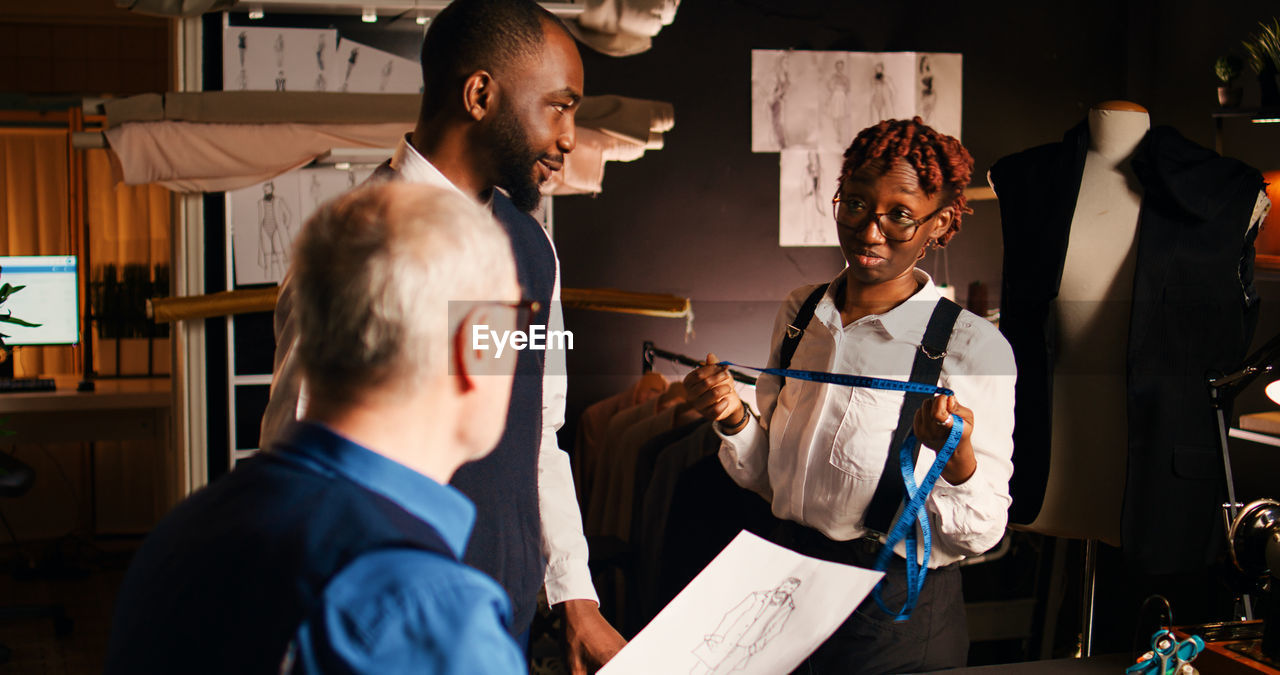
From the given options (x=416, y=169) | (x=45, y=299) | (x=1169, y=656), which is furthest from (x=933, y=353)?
(x=45, y=299)

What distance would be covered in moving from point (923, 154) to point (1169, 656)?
0.84 meters

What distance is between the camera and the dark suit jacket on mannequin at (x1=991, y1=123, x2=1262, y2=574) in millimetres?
2348

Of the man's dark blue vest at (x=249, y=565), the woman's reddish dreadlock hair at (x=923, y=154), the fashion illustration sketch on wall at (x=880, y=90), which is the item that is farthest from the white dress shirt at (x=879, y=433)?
the fashion illustration sketch on wall at (x=880, y=90)

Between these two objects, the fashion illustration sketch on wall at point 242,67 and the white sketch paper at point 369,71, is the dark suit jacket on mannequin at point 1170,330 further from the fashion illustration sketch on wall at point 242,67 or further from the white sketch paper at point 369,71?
the fashion illustration sketch on wall at point 242,67

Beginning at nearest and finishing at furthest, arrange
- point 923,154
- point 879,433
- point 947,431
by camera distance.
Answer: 1. point 947,431
2. point 879,433
3. point 923,154

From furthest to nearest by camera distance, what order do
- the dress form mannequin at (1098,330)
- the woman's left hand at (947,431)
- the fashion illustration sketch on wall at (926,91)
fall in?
1. the fashion illustration sketch on wall at (926,91)
2. the dress form mannequin at (1098,330)
3. the woman's left hand at (947,431)

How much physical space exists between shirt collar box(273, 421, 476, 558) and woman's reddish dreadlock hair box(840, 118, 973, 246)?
117 centimetres

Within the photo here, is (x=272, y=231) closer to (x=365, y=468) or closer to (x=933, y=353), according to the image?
(x=933, y=353)

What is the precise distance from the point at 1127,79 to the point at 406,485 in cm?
459

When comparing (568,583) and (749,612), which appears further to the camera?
(568,583)

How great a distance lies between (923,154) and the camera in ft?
5.32

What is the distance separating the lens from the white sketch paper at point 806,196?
4.14m

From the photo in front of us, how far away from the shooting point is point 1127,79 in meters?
4.37

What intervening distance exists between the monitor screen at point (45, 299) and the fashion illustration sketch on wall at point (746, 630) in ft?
16.1
